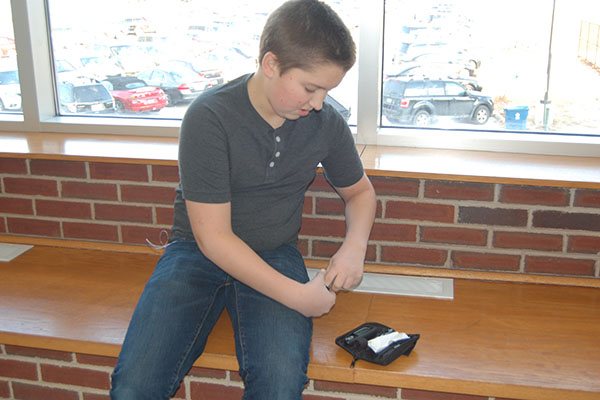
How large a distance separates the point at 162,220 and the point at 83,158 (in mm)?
322

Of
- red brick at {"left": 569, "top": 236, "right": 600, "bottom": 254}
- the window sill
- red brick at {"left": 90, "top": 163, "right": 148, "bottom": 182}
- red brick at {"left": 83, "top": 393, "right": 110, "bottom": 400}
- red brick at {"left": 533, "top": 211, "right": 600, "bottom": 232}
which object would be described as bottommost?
red brick at {"left": 83, "top": 393, "right": 110, "bottom": 400}

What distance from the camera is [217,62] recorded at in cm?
220

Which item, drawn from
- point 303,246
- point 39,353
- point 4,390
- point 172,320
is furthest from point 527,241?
point 4,390

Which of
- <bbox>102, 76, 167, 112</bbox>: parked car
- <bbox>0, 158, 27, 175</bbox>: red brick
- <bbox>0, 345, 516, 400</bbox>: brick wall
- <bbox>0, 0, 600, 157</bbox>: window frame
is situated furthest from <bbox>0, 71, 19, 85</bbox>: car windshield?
<bbox>0, 345, 516, 400</bbox>: brick wall

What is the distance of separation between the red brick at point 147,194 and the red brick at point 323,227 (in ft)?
1.44

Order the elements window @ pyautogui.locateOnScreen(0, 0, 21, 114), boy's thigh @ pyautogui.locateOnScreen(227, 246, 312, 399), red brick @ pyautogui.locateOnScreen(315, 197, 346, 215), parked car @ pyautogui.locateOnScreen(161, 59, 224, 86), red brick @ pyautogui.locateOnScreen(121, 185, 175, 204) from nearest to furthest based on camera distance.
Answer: boy's thigh @ pyautogui.locateOnScreen(227, 246, 312, 399) → red brick @ pyautogui.locateOnScreen(315, 197, 346, 215) → red brick @ pyautogui.locateOnScreen(121, 185, 175, 204) → parked car @ pyautogui.locateOnScreen(161, 59, 224, 86) → window @ pyautogui.locateOnScreen(0, 0, 21, 114)

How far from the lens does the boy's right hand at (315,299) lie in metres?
1.43

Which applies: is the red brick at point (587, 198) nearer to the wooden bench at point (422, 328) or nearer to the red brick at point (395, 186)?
the wooden bench at point (422, 328)

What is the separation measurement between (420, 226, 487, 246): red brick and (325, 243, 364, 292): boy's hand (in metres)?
0.34

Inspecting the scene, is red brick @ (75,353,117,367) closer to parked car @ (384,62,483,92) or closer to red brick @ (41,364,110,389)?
red brick @ (41,364,110,389)

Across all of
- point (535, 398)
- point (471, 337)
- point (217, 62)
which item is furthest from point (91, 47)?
point (535, 398)

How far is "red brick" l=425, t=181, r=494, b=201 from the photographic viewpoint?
1.77 metres

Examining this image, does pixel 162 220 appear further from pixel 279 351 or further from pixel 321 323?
pixel 279 351

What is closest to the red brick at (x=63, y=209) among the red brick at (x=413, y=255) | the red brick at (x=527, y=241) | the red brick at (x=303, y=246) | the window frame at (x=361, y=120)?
the window frame at (x=361, y=120)
